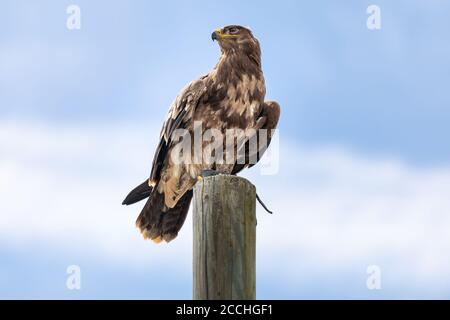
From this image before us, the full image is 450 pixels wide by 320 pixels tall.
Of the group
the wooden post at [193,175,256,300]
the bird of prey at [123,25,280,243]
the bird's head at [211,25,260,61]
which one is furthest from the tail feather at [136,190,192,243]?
the wooden post at [193,175,256,300]

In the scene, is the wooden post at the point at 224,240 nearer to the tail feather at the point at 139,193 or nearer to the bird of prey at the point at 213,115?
the bird of prey at the point at 213,115

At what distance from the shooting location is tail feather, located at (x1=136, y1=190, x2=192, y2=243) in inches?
313

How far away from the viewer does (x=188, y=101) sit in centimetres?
743

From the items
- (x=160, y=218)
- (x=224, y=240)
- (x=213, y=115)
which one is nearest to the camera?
(x=224, y=240)

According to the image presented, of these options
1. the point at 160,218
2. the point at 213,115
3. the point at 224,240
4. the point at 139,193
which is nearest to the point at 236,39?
the point at 213,115

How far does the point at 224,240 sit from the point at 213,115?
2968mm

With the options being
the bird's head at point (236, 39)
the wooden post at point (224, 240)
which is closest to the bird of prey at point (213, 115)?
the bird's head at point (236, 39)

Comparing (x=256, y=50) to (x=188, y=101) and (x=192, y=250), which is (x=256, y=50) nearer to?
(x=188, y=101)

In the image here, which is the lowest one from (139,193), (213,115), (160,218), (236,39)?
(160,218)

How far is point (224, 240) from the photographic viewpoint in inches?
179

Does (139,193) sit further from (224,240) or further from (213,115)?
(224,240)
